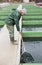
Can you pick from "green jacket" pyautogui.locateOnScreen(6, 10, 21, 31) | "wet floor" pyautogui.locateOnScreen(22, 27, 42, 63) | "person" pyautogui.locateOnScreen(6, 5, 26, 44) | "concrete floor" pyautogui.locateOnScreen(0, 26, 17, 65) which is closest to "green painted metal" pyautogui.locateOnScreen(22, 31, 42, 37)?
"wet floor" pyautogui.locateOnScreen(22, 27, 42, 63)

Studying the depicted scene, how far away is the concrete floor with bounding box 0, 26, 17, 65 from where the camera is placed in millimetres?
3455

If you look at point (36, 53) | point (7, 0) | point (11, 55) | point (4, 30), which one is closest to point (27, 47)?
point (36, 53)

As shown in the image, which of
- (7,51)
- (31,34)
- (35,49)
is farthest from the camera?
(31,34)

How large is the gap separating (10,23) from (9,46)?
1.51ft

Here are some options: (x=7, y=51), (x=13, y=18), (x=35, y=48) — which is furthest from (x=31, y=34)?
(x=7, y=51)

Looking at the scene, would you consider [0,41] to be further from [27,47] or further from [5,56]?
[5,56]

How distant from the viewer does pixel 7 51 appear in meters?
3.95

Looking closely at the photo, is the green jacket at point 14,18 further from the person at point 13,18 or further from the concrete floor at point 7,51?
the concrete floor at point 7,51

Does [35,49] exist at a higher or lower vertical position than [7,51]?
lower

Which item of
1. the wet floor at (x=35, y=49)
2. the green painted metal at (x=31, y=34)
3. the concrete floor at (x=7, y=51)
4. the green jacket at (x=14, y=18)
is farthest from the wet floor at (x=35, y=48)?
the green jacket at (x=14, y=18)

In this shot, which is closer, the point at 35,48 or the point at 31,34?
the point at 35,48

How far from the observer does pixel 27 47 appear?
16.1 ft

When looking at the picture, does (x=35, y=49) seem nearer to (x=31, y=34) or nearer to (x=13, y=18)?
(x=31, y=34)

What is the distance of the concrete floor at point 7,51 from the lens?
136 inches
